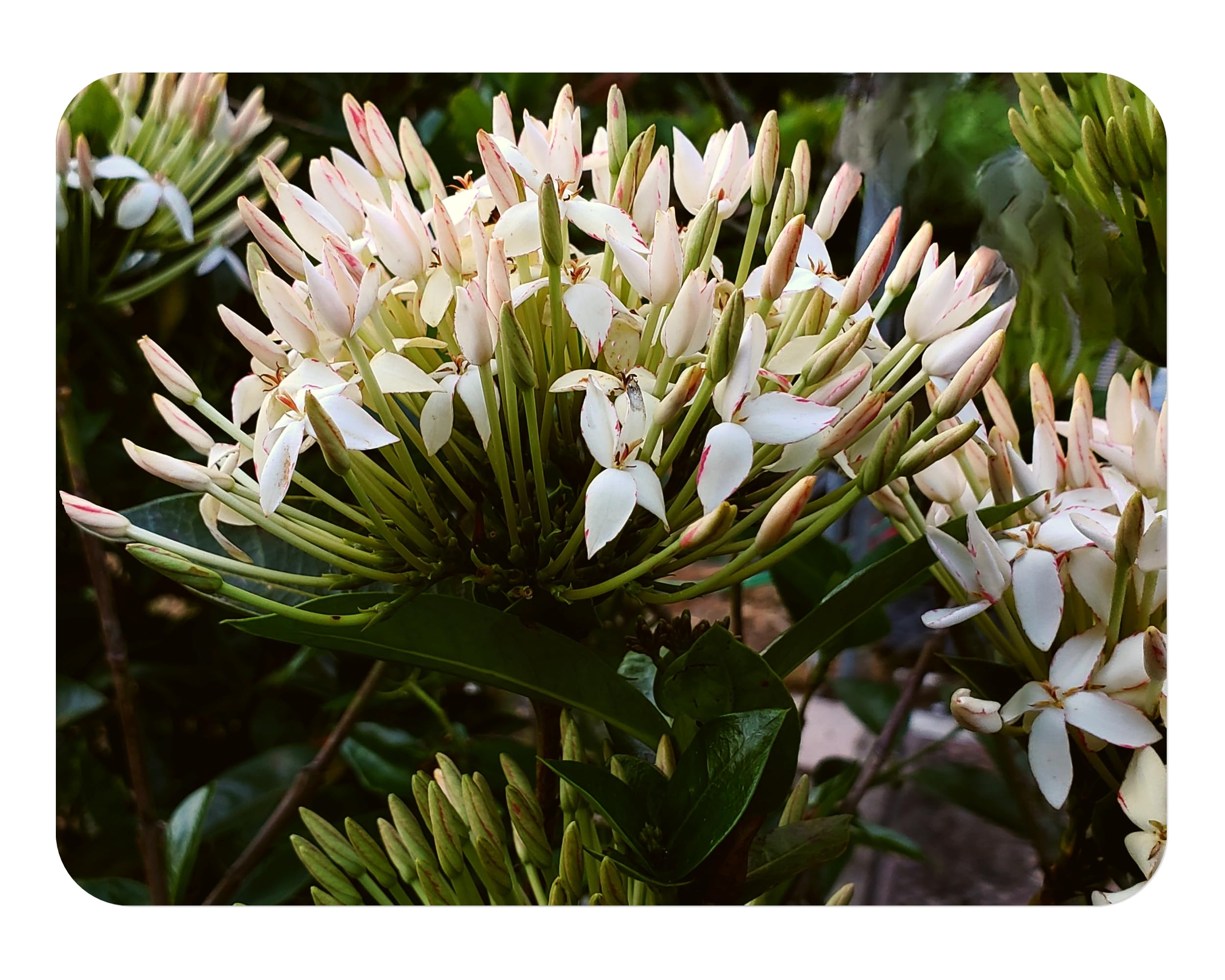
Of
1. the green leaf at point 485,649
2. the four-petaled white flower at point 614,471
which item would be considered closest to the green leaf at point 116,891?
the green leaf at point 485,649

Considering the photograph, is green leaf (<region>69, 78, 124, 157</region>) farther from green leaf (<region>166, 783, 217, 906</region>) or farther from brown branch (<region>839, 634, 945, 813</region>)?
brown branch (<region>839, 634, 945, 813</region>)

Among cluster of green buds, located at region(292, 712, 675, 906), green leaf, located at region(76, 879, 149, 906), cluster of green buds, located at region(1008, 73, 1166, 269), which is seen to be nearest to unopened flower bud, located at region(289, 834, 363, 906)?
cluster of green buds, located at region(292, 712, 675, 906)

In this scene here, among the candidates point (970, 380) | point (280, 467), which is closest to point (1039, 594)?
point (970, 380)
